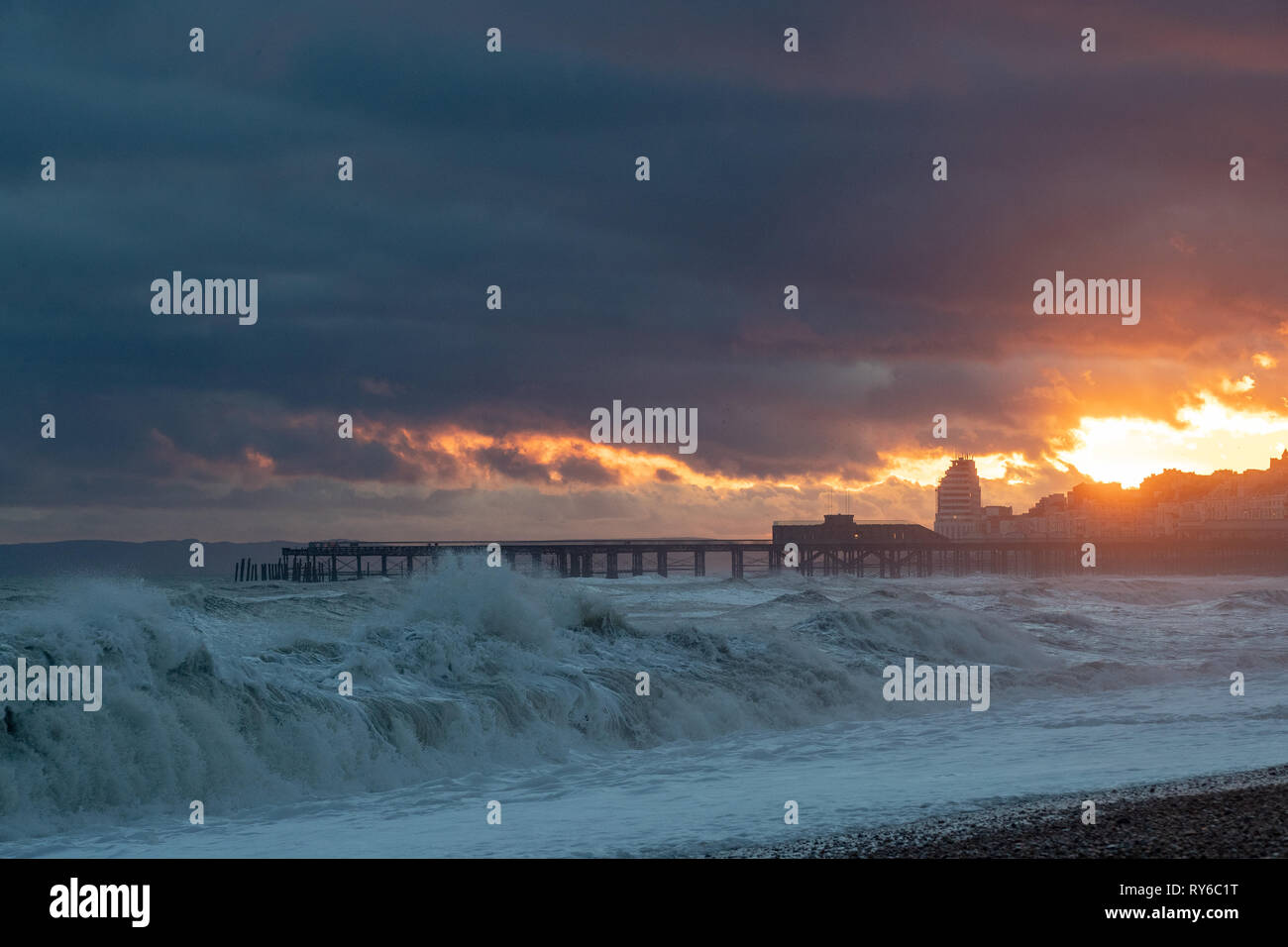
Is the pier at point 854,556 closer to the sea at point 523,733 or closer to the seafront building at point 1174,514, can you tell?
the seafront building at point 1174,514

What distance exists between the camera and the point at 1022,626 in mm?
33781

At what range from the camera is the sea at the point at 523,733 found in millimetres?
10859

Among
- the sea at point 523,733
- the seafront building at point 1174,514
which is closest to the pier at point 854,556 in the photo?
the seafront building at point 1174,514

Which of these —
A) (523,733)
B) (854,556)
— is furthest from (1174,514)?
(523,733)

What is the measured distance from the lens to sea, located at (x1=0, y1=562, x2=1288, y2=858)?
35.6 feet

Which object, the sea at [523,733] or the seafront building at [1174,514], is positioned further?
the seafront building at [1174,514]

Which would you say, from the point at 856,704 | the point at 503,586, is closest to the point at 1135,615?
the point at 856,704

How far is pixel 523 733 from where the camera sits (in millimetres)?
15930

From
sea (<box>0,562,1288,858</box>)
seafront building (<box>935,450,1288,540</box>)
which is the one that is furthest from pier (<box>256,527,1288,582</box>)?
sea (<box>0,562,1288,858</box>)

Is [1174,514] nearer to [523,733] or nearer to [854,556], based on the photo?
[854,556]

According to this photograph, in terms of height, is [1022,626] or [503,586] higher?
[503,586]
